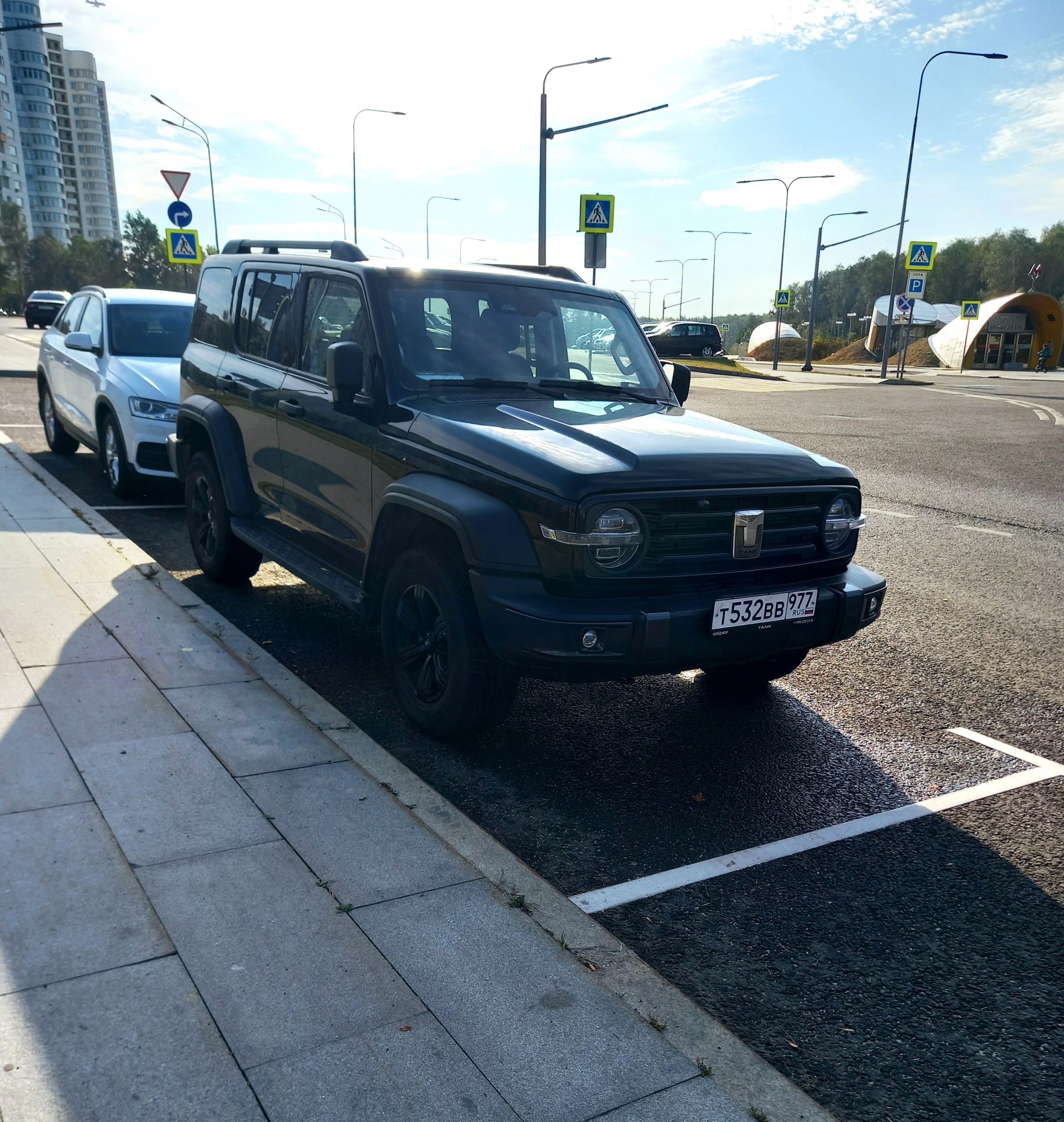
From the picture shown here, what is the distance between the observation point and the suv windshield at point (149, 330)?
31.0ft

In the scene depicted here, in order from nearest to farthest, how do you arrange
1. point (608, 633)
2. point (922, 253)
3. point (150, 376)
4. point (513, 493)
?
point (608, 633), point (513, 493), point (150, 376), point (922, 253)

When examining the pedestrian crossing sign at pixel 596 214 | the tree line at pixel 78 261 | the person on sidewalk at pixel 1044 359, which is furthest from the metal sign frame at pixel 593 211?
the tree line at pixel 78 261

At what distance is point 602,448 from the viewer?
12.6 feet

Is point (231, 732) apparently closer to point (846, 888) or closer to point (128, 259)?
Answer: point (846, 888)

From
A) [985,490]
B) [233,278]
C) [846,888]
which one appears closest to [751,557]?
[846,888]

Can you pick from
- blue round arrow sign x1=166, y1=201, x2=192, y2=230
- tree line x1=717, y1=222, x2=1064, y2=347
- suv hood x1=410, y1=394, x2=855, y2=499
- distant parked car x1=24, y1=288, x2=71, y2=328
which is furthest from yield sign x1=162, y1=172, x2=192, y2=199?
tree line x1=717, y1=222, x2=1064, y2=347

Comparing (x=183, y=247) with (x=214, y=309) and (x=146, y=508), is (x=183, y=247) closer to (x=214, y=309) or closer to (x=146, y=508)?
(x=146, y=508)

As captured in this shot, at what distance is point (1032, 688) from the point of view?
5125 millimetres

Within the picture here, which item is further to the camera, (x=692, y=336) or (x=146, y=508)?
(x=692, y=336)

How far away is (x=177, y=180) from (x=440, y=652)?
1786cm

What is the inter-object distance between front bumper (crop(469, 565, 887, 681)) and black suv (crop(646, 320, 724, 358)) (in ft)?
144

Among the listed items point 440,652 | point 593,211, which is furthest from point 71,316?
point 593,211

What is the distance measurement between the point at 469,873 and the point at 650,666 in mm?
991

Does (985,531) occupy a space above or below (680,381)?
below
